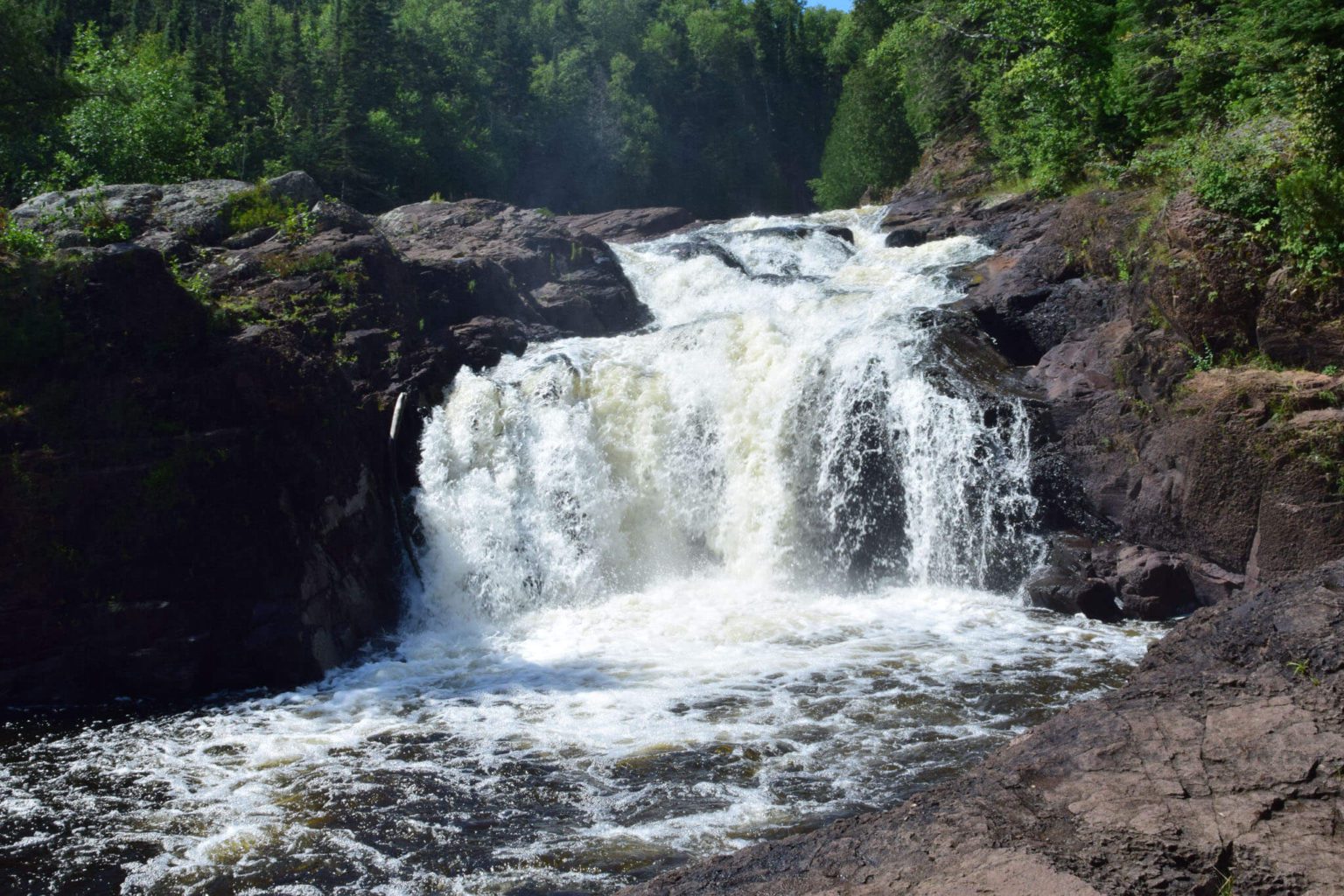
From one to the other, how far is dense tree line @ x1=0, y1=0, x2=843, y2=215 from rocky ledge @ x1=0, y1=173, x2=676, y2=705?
4.64 metres

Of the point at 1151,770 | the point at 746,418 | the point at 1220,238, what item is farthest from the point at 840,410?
the point at 1151,770

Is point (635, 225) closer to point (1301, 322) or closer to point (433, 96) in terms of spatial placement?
point (433, 96)

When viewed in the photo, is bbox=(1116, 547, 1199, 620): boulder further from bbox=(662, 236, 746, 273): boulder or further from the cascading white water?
bbox=(662, 236, 746, 273): boulder

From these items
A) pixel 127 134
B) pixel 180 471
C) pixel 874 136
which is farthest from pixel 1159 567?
pixel 874 136

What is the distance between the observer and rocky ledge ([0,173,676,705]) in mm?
9477

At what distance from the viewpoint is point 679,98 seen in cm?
5509

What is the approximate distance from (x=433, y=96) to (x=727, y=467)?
32.4m

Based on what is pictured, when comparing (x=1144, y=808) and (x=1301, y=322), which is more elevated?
(x=1301, y=322)

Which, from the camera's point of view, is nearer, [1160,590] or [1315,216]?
[1315,216]

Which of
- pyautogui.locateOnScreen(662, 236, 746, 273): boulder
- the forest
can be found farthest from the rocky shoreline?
pyautogui.locateOnScreen(662, 236, 746, 273): boulder


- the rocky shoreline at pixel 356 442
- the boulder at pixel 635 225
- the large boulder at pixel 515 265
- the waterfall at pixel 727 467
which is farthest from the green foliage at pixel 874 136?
the waterfall at pixel 727 467

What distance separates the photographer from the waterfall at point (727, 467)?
12.1 metres

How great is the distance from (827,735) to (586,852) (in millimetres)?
2276

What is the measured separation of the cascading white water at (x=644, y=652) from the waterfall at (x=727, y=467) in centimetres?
4
